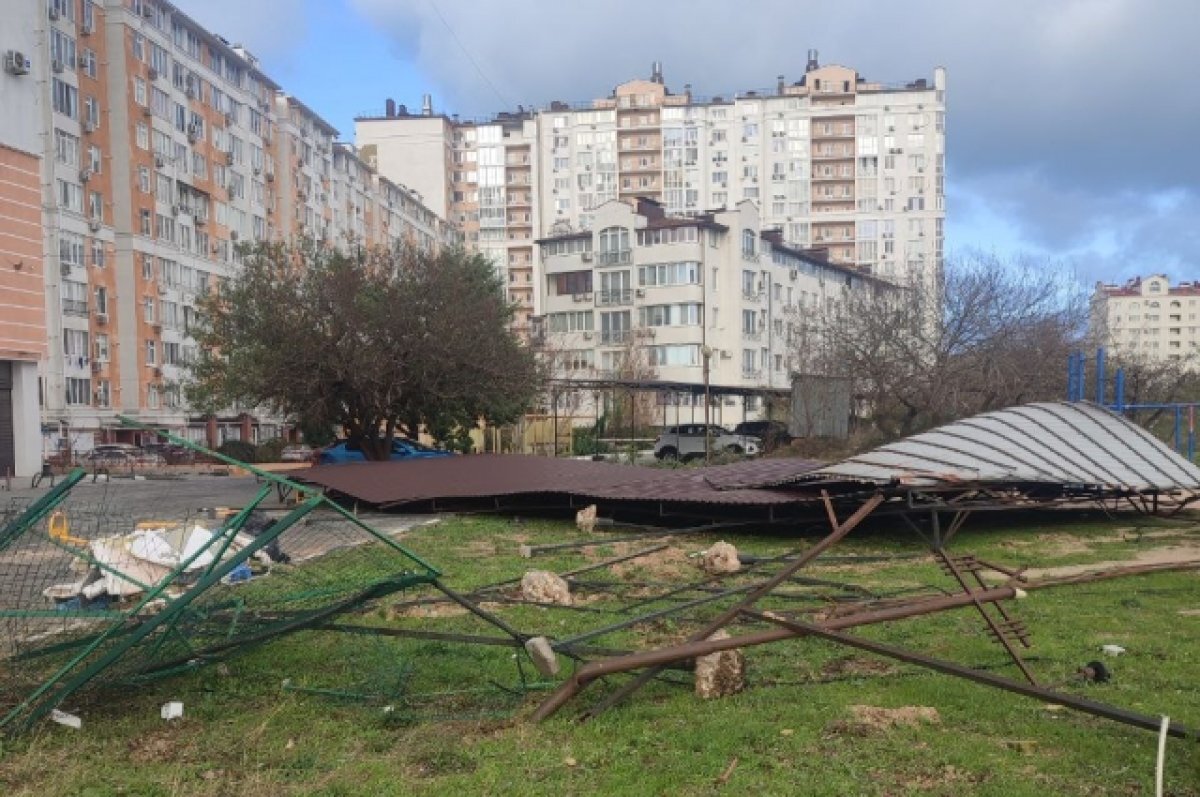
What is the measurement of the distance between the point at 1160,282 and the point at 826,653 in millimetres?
151796

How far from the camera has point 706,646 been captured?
4832 mm

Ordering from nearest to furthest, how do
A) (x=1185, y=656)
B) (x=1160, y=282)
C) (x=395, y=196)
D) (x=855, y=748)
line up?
(x=855, y=748), (x=1185, y=656), (x=395, y=196), (x=1160, y=282)

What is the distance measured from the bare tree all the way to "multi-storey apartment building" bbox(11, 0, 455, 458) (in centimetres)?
2074

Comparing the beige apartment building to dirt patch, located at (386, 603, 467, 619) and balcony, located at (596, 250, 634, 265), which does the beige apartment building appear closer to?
balcony, located at (596, 250, 634, 265)

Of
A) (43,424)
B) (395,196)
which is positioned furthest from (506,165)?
(43,424)

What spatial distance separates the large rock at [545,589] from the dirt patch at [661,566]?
1636 millimetres

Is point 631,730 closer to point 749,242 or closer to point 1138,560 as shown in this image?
point 1138,560

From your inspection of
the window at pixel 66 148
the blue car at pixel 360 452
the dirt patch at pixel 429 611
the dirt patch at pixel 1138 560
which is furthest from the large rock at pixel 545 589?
the window at pixel 66 148

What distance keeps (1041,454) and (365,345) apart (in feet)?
47.3

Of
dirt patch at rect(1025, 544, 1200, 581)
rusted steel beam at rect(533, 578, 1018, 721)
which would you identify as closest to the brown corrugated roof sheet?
dirt patch at rect(1025, 544, 1200, 581)

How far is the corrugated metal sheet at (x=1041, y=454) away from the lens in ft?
38.1

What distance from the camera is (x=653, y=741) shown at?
4879 millimetres

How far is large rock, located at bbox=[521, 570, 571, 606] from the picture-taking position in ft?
27.4

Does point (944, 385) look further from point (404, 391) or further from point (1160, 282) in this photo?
point (1160, 282)
